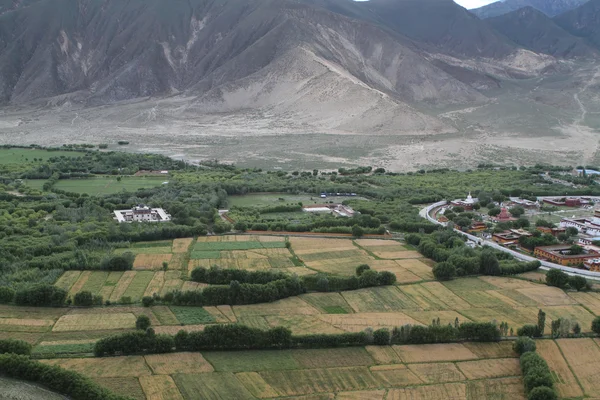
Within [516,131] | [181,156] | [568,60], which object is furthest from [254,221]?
[568,60]

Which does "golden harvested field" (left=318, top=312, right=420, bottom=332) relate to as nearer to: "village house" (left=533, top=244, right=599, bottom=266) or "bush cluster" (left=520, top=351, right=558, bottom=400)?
"bush cluster" (left=520, top=351, right=558, bottom=400)

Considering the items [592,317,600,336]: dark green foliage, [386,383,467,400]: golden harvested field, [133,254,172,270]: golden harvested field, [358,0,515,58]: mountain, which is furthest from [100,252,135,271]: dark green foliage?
[358,0,515,58]: mountain

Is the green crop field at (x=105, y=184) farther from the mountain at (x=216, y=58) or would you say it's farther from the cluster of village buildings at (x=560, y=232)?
the mountain at (x=216, y=58)

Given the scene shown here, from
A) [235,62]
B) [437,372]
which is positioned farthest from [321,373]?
[235,62]

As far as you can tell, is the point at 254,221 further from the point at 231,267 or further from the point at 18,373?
the point at 18,373

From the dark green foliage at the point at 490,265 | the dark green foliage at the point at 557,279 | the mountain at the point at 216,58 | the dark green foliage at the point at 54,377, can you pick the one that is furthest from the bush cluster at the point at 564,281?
the mountain at the point at 216,58

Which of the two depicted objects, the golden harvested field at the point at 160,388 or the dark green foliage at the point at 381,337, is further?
the dark green foliage at the point at 381,337
